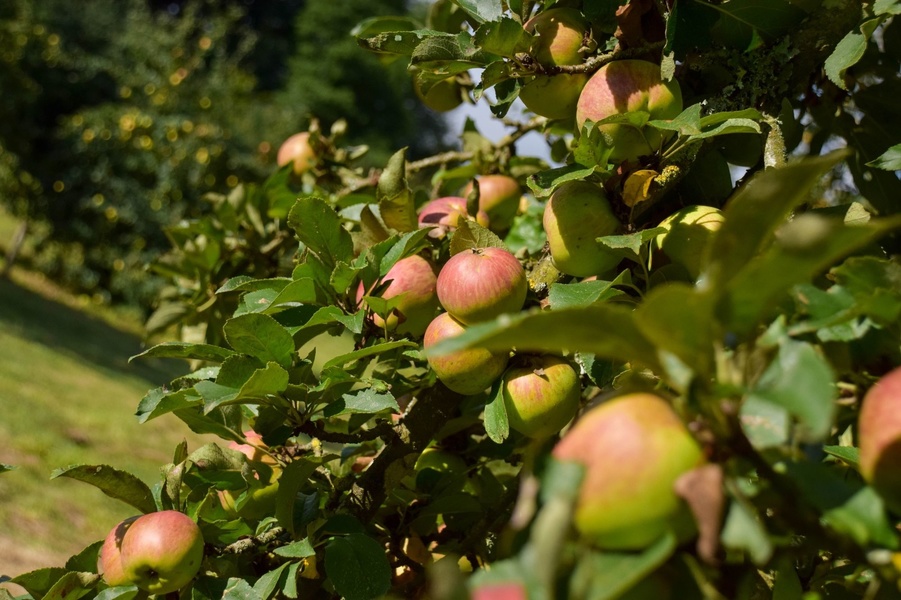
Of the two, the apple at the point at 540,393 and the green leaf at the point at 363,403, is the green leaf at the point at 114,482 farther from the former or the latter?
the apple at the point at 540,393

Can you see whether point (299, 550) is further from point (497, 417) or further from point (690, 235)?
point (690, 235)

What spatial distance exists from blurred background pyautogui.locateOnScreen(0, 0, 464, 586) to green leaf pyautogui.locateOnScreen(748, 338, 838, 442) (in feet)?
11.3

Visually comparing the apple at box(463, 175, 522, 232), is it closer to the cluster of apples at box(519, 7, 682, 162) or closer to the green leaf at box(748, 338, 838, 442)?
the cluster of apples at box(519, 7, 682, 162)

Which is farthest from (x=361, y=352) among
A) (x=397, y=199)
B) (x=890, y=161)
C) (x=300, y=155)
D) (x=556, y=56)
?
(x=300, y=155)

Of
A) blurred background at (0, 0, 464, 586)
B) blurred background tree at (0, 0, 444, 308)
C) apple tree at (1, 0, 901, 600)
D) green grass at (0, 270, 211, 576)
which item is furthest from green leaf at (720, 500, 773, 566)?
blurred background tree at (0, 0, 444, 308)

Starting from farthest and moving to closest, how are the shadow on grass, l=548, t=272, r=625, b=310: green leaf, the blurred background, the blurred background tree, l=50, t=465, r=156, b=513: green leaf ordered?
1. the blurred background tree
2. the shadow on grass
3. the blurred background
4. l=50, t=465, r=156, b=513: green leaf
5. l=548, t=272, r=625, b=310: green leaf

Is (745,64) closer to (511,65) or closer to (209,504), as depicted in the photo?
(511,65)

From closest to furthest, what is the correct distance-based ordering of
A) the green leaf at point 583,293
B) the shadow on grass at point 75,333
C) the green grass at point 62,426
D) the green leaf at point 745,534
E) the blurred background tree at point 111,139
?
the green leaf at point 745,534
the green leaf at point 583,293
the green grass at point 62,426
the shadow on grass at point 75,333
the blurred background tree at point 111,139

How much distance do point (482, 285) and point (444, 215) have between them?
31cm

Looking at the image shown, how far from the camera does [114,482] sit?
33.4 inches

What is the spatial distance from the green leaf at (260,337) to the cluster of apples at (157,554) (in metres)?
0.19

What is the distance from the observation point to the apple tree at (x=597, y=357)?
1.32 ft

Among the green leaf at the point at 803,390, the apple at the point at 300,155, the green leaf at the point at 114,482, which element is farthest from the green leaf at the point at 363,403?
the apple at the point at 300,155

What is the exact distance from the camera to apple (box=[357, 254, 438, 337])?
3.05 ft
